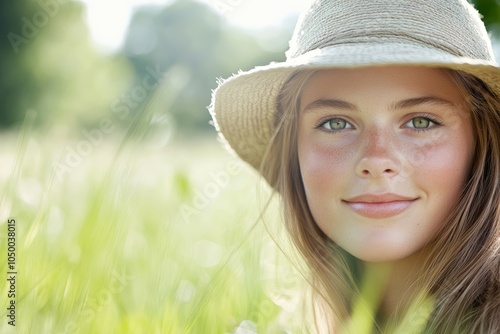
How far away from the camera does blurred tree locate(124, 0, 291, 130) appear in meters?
30.0

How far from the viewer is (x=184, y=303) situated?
1638 millimetres

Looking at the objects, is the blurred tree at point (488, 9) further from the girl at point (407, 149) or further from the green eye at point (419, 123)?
the green eye at point (419, 123)

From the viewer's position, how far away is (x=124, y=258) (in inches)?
69.9

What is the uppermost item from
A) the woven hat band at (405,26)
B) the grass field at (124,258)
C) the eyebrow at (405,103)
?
the woven hat band at (405,26)

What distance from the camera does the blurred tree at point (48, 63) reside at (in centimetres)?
1778

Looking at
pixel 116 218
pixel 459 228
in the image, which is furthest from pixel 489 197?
pixel 116 218

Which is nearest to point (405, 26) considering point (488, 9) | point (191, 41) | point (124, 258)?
point (124, 258)

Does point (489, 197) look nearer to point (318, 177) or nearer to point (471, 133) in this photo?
point (471, 133)

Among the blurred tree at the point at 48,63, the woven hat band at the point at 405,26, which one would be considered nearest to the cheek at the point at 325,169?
the woven hat band at the point at 405,26

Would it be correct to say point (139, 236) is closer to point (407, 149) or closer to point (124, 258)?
point (124, 258)

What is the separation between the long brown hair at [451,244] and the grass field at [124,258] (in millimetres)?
137

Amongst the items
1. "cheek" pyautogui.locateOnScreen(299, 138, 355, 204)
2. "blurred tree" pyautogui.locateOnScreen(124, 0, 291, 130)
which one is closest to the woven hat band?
"cheek" pyautogui.locateOnScreen(299, 138, 355, 204)

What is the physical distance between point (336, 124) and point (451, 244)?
376 millimetres

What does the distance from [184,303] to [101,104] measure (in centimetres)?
1811
